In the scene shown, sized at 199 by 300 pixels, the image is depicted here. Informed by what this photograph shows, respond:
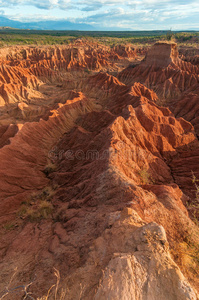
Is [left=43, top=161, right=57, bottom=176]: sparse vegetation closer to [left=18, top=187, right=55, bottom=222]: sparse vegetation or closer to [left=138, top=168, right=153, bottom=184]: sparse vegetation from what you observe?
[left=18, top=187, right=55, bottom=222]: sparse vegetation

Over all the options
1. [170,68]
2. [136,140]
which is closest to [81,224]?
[136,140]

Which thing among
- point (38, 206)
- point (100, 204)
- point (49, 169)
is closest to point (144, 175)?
point (100, 204)

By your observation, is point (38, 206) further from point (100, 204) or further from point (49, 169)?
point (100, 204)

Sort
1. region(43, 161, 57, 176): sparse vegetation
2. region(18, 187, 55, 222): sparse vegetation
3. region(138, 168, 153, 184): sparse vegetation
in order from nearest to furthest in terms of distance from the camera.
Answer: region(18, 187, 55, 222): sparse vegetation → region(138, 168, 153, 184): sparse vegetation → region(43, 161, 57, 176): sparse vegetation

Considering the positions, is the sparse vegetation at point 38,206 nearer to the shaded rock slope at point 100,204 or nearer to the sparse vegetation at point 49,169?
the shaded rock slope at point 100,204

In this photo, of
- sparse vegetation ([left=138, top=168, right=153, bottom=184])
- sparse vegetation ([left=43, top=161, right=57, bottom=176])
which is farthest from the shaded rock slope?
sparse vegetation ([left=43, top=161, right=57, bottom=176])

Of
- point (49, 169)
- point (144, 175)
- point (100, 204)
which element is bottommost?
point (49, 169)

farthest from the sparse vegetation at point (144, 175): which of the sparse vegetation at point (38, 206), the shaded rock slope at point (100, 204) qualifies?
the sparse vegetation at point (38, 206)

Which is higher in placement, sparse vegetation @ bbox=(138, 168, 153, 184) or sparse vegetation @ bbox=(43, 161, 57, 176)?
sparse vegetation @ bbox=(138, 168, 153, 184)
